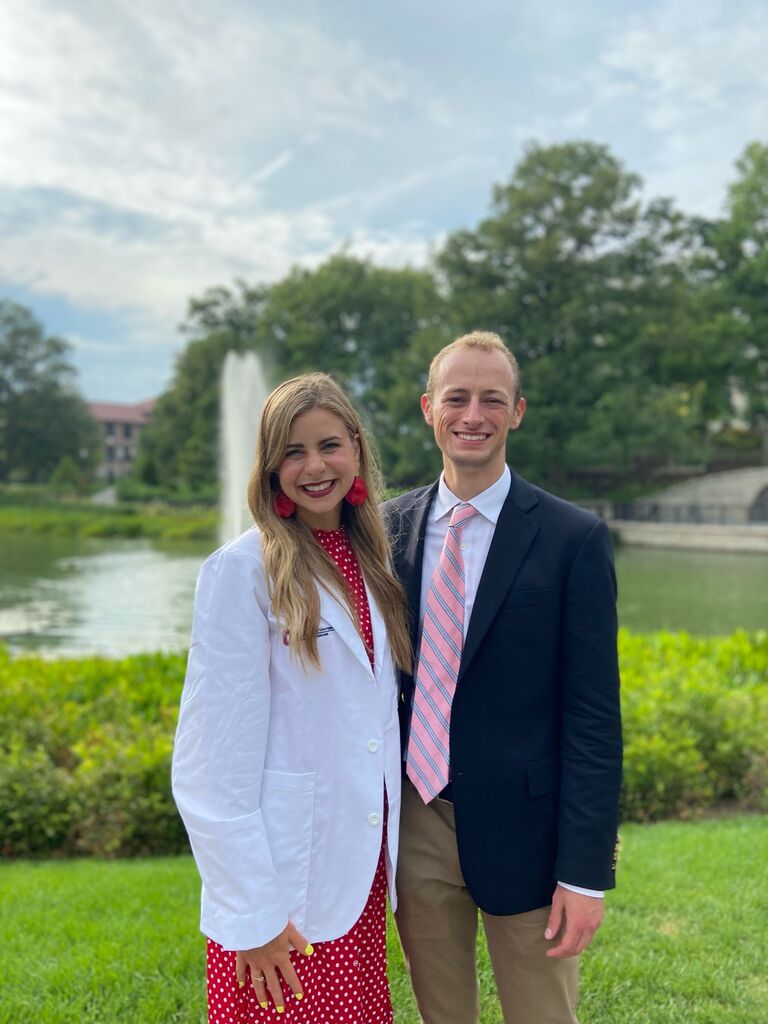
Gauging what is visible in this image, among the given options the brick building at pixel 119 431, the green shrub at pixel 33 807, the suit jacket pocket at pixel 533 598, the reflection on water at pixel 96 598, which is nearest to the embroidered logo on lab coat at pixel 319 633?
the suit jacket pocket at pixel 533 598

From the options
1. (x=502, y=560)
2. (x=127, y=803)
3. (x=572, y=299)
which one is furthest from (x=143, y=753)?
(x=572, y=299)

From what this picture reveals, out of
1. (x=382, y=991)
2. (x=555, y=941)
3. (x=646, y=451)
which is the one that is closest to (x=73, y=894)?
(x=382, y=991)

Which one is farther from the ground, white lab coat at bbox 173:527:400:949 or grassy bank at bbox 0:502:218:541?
white lab coat at bbox 173:527:400:949

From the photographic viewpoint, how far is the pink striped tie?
80.8 inches

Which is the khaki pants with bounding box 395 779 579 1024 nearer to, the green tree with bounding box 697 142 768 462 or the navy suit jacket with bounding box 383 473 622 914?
the navy suit jacket with bounding box 383 473 622 914

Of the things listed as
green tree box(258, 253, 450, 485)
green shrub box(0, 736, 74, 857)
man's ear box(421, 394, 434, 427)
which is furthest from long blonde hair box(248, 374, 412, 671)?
green tree box(258, 253, 450, 485)

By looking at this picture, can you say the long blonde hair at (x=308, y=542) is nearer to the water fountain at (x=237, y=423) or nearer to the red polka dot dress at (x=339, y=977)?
the red polka dot dress at (x=339, y=977)

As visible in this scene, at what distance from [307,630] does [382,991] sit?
0.88 metres

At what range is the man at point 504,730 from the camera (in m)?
1.98

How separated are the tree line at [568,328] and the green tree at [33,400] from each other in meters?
16.2

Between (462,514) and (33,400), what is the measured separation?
56434 millimetres

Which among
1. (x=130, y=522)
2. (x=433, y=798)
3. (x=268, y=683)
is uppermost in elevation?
(x=268, y=683)

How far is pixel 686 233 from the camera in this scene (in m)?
36.6

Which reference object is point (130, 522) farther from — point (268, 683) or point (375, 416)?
point (268, 683)
